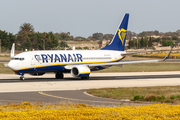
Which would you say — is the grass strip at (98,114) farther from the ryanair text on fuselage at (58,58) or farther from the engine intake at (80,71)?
the ryanair text on fuselage at (58,58)

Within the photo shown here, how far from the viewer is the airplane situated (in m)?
44.3

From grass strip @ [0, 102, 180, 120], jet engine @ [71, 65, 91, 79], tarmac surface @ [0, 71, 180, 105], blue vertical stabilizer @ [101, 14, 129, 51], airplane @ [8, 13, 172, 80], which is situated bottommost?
tarmac surface @ [0, 71, 180, 105]

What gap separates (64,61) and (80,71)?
3184 mm

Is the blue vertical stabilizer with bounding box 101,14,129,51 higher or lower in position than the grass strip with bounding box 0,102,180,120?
higher

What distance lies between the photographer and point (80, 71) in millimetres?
45594

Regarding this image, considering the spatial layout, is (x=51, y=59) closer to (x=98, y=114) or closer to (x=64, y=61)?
(x=64, y=61)

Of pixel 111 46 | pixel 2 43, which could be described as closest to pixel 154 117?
pixel 111 46

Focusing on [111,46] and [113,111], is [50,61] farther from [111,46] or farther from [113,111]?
[113,111]

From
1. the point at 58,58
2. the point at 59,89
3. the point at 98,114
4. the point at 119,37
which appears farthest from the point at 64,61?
the point at 98,114

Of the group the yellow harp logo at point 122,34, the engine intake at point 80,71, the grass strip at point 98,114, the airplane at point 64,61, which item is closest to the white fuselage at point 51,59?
the airplane at point 64,61

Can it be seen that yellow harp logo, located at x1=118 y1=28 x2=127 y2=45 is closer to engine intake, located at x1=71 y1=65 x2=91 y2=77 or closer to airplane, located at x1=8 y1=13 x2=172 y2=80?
airplane, located at x1=8 y1=13 x2=172 y2=80

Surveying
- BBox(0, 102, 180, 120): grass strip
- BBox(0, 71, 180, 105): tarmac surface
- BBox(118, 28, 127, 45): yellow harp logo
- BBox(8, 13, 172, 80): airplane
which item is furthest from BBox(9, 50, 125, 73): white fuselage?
BBox(0, 102, 180, 120): grass strip

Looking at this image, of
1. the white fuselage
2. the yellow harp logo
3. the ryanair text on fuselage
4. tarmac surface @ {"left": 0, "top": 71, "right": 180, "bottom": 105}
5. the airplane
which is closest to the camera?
tarmac surface @ {"left": 0, "top": 71, "right": 180, "bottom": 105}

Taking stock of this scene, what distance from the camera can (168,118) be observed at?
1670 centimetres
